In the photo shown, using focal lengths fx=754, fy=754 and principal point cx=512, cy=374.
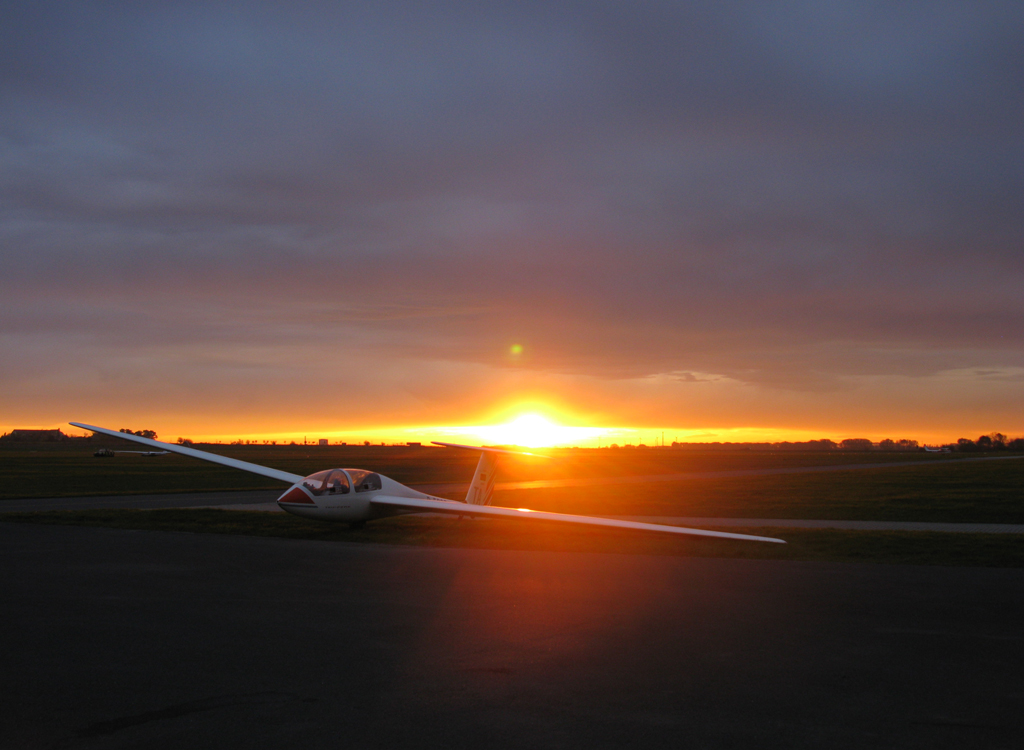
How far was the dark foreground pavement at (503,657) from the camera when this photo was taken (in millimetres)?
5965

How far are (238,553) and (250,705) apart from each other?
1017 cm

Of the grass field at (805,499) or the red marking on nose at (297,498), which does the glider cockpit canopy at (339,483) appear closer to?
the red marking on nose at (297,498)

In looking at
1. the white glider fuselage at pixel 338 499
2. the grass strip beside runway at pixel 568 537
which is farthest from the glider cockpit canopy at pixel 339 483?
the grass strip beside runway at pixel 568 537

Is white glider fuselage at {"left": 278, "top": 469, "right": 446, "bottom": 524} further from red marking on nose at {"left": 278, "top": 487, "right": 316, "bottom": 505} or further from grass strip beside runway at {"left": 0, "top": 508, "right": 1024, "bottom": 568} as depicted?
grass strip beside runway at {"left": 0, "top": 508, "right": 1024, "bottom": 568}

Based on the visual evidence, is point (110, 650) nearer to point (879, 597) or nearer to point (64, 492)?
point (879, 597)

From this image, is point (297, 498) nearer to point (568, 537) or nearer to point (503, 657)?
point (568, 537)

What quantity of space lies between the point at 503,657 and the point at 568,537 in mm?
12119

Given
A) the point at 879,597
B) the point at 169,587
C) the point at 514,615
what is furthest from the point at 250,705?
the point at 879,597

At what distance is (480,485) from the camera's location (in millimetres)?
23797

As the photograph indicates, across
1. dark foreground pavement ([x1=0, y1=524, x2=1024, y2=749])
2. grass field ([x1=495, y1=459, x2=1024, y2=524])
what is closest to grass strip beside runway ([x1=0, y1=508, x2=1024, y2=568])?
dark foreground pavement ([x1=0, y1=524, x2=1024, y2=749])

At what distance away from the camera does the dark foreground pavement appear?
5.96 m

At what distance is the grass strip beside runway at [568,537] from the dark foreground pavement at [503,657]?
7.73 feet

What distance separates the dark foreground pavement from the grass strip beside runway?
235cm

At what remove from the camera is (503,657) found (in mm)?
8180
